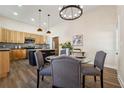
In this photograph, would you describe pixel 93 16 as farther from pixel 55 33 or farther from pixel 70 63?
pixel 70 63

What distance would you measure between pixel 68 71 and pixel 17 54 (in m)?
7.41

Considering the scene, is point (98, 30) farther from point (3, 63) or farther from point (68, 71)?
point (68, 71)

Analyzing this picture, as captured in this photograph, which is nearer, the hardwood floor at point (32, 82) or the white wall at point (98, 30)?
the hardwood floor at point (32, 82)

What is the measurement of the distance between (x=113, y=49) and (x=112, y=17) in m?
1.62

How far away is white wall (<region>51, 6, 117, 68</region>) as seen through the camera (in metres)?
5.98

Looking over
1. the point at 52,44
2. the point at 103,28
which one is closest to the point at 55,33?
the point at 52,44

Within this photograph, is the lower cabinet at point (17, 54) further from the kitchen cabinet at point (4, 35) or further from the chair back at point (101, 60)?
the chair back at point (101, 60)

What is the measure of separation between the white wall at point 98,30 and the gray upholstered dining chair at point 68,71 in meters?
4.56

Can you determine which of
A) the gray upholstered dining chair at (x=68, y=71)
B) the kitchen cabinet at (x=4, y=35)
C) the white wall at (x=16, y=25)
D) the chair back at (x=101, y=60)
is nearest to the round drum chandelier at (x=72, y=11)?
the chair back at (x=101, y=60)

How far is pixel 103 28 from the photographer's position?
20.9ft

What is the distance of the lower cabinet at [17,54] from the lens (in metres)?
8.21

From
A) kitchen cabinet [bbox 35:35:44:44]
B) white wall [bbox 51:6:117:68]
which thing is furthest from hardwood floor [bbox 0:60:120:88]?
kitchen cabinet [bbox 35:35:44:44]

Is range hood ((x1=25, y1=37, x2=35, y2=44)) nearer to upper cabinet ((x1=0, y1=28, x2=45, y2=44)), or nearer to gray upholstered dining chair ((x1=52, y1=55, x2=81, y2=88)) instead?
upper cabinet ((x1=0, y1=28, x2=45, y2=44))

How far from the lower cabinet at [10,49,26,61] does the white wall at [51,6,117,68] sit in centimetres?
370
